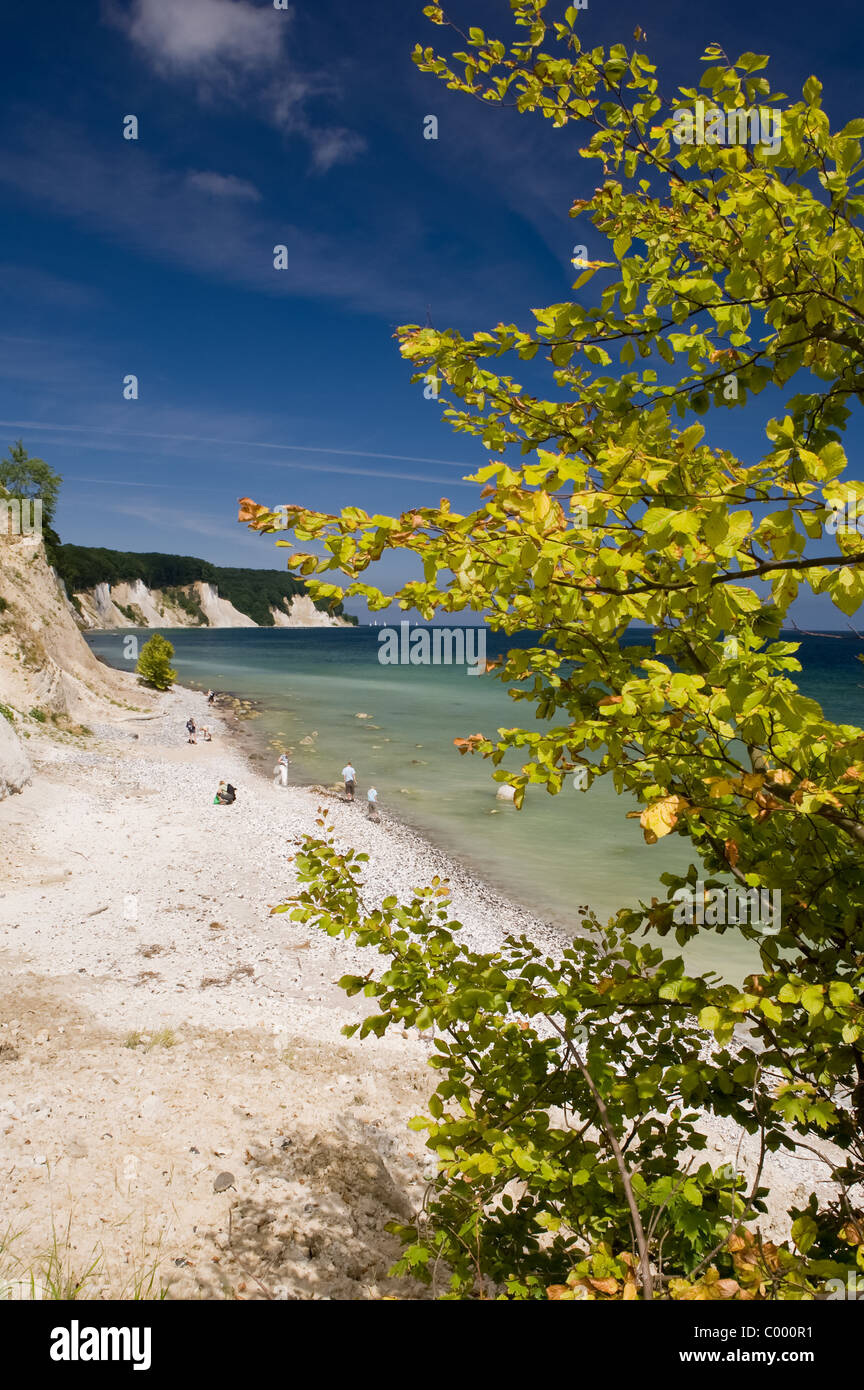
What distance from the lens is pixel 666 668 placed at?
2.21m

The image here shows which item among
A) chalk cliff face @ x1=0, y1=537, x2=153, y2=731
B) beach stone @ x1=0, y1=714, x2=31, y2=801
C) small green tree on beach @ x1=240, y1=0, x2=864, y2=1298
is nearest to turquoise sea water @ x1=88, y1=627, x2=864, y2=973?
small green tree on beach @ x1=240, y1=0, x2=864, y2=1298

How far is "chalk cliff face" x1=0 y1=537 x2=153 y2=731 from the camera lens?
26.4 meters

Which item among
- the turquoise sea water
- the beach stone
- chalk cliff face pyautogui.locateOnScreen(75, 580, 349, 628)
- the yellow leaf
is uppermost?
chalk cliff face pyautogui.locateOnScreen(75, 580, 349, 628)

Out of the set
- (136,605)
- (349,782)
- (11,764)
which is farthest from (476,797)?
(136,605)

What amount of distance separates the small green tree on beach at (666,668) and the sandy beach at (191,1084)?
1.29 metres

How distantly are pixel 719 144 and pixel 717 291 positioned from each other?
583mm

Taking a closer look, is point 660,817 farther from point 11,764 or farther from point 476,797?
point 476,797

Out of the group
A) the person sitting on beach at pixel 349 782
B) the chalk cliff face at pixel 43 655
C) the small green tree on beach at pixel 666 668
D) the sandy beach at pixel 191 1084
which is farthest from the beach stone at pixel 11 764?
the small green tree on beach at pixel 666 668

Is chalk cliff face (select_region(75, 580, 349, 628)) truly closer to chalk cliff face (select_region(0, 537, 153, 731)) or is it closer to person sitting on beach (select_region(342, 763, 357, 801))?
chalk cliff face (select_region(0, 537, 153, 731))

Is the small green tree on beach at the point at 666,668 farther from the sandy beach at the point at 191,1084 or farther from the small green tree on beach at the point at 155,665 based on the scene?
the small green tree on beach at the point at 155,665

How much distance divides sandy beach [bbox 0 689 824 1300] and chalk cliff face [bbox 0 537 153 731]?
36.7ft
